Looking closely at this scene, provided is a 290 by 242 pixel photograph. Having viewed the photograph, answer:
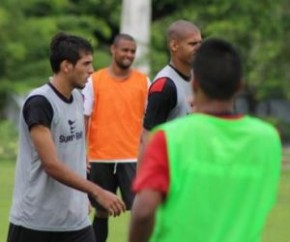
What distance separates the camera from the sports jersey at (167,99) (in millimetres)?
9070

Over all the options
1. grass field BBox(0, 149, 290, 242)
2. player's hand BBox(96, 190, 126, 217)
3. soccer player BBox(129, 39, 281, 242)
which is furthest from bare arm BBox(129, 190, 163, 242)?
grass field BBox(0, 149, 290, 242)

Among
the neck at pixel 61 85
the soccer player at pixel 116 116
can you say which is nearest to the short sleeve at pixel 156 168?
the neck at pixel 61 85

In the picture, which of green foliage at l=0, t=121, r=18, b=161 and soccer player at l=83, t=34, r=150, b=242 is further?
green foliage at l=0, t=121, r=18, b=161

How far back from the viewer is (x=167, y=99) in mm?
9078

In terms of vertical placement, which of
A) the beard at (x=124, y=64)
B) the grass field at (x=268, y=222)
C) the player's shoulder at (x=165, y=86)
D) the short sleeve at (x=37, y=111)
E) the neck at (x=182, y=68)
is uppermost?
the beard at (x=124, y=64)

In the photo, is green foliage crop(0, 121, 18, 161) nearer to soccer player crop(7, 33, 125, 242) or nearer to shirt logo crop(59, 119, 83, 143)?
soccer player crop(7, 33, 125, 242)

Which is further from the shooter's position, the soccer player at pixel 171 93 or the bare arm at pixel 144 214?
the soccer player at pixel 171 93

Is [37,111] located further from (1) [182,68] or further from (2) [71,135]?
(1) [182,68]

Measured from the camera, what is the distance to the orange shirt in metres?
12.2

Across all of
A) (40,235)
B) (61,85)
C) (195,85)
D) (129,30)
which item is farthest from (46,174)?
(129,30)

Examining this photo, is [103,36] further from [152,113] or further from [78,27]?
[152,113]

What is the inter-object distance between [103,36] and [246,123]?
3611 cm

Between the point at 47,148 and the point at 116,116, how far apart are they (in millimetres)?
5046

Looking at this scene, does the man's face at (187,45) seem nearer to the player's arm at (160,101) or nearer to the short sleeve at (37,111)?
the player's arm at (160,101)
